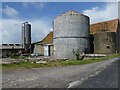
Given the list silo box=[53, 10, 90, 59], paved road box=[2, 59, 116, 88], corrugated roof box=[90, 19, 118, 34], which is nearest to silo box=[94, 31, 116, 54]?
silo box=[53, 10, 90, 59]

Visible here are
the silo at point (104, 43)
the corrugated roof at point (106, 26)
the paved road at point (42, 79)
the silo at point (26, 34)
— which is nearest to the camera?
the paved road at point (42, 79)

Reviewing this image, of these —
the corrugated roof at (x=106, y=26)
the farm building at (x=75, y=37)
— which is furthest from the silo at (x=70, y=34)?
the corrugated roof at (x=106, y=26)

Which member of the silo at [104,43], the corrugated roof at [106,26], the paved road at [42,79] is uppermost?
the corrugated roof at [106,26]

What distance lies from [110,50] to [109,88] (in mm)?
33603

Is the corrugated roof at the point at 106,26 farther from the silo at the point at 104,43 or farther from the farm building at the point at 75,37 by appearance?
the farm building at the point at 75,37

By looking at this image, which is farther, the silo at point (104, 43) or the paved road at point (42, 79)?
the silo at point (104, 43)

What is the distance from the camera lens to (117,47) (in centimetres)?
4262

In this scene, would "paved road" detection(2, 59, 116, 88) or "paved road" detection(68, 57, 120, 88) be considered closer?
"paved road" detection(68, 57, 120, 88)

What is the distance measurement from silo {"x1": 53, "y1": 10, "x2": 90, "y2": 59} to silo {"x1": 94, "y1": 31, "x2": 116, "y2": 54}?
338 centimetres

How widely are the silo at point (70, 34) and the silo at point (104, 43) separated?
3.38 metres

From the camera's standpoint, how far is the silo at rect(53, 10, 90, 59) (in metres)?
37.1

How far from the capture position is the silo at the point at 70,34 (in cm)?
3708

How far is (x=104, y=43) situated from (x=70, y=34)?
7.24 metres

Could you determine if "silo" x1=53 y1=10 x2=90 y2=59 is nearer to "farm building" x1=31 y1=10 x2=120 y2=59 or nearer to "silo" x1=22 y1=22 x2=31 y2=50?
"farm building" x1=31 y1=10 x2=120 y2=59
